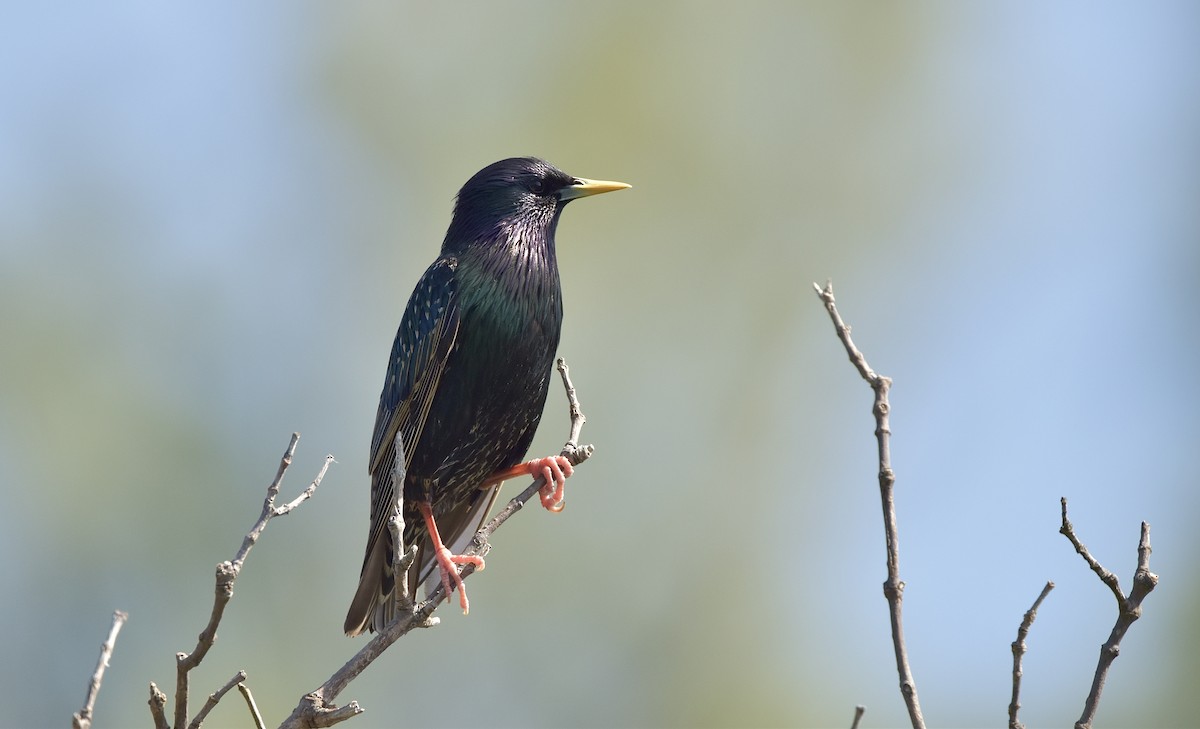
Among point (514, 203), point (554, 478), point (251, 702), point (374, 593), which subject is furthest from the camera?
point (514, 203)

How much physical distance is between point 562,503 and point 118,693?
346 inches

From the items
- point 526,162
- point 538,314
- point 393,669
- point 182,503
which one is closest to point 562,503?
point 538,314

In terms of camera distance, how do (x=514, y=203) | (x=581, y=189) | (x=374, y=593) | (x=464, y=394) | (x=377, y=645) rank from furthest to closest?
(x=581, y=189), (x=514, y=203), (x=374, y=593), (x=464, y=394), (x=377, y=645)

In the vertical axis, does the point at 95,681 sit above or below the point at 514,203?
below

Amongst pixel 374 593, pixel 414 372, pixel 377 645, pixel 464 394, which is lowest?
pixel 377 645

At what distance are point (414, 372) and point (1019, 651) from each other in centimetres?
284

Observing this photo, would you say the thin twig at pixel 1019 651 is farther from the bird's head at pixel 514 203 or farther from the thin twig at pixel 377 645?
the bird's head at pixel 514 203

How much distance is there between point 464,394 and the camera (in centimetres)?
475

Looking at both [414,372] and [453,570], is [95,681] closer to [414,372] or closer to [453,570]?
[453,570]

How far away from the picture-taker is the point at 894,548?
2.60m

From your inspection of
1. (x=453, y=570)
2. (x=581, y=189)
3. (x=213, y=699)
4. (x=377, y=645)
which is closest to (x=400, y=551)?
(x=377, y=645)

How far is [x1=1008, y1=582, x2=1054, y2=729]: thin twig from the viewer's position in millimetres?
2594

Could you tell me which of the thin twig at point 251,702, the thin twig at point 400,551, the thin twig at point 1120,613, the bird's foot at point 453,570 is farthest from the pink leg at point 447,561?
the thin twig at point 1120,613

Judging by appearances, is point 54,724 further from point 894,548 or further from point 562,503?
point 894,548
